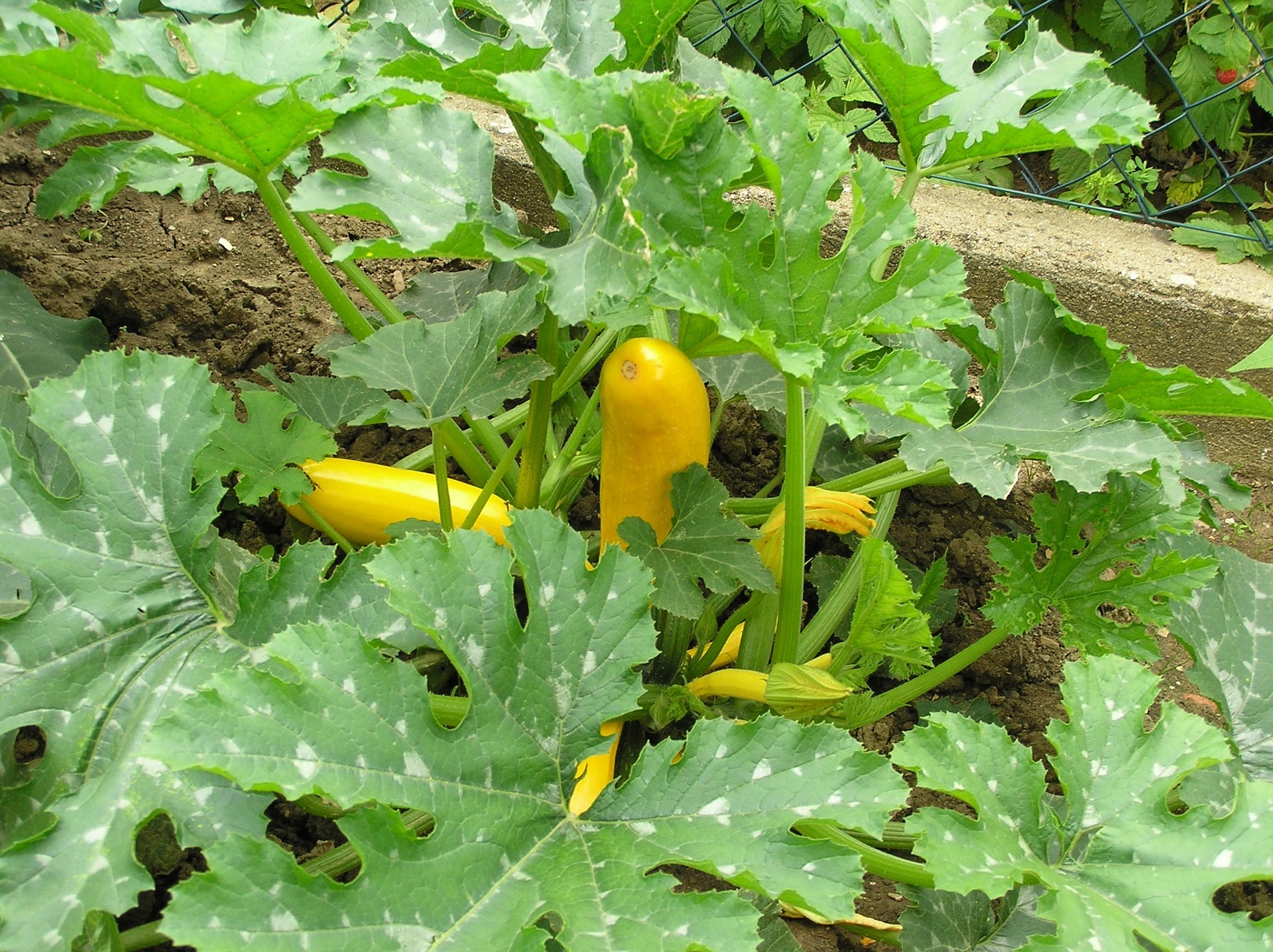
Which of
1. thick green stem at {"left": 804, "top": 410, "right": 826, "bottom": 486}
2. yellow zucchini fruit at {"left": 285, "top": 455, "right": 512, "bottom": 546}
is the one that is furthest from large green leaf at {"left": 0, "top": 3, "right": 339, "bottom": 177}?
thick green stem at {"left": 804, "top": 410, "right": 826, "bottom": 486}

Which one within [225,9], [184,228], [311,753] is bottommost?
[311,753]

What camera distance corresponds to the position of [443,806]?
1.14 meters

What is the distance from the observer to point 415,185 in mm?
1317

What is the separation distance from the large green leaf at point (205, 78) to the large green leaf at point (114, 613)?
29 centimetres

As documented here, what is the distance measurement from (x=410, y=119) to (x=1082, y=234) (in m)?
1.99

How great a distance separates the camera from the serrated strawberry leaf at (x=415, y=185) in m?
1.24

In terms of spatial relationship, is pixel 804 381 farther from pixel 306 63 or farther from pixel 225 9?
pixel 225 9

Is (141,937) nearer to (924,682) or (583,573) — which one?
(583,573)

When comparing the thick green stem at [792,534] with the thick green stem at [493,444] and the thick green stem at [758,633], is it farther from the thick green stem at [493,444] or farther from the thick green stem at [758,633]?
the thick green stem at [493,444]

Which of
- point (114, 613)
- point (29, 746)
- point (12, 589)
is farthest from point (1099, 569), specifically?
point (29, 746)

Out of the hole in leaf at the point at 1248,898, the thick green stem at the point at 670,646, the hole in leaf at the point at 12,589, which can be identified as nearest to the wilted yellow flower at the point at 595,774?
the thick green stem at the point at 670,646

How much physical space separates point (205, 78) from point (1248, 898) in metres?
1.95

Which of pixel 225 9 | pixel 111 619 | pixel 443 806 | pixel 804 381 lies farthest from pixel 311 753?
pixel 225 9

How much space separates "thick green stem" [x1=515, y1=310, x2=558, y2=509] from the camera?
163 centimetres
